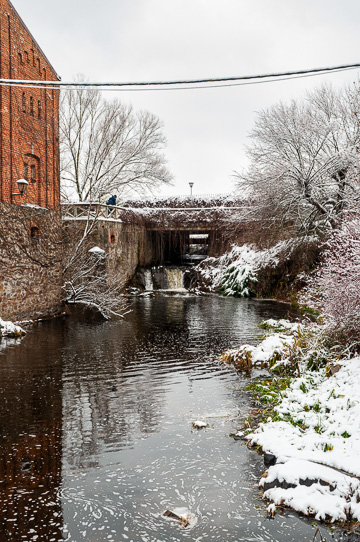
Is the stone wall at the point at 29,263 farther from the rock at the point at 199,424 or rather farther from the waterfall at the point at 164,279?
the waterfall at the point at 164,279

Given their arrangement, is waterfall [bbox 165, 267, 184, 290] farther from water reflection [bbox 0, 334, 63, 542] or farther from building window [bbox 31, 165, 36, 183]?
water reflection [bbox 0, 334, 63, 542]

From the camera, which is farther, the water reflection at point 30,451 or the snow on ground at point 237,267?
the snow on ground at point 237,267

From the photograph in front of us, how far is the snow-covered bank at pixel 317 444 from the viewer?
14.3ft

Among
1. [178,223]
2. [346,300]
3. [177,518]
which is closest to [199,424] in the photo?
[177,518]

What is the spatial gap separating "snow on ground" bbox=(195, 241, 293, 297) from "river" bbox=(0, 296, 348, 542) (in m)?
11.4

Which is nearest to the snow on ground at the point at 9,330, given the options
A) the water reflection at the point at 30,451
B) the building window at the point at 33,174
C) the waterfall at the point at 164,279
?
the water reflection at the point at 30,451

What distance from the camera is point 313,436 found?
5.38 m

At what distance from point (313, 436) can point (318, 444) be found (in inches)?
7.1

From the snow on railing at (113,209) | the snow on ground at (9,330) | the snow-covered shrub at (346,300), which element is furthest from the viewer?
the snow on railing at (113,209)

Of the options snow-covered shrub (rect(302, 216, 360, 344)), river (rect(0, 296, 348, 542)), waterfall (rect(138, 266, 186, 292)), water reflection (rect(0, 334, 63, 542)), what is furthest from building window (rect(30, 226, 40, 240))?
waterfall (rect(138, 266, 186, 292))

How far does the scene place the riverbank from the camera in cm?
439

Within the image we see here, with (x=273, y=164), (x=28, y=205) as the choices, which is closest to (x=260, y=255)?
(x=273, y=164)

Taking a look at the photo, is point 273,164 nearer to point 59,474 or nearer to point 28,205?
point 28,205

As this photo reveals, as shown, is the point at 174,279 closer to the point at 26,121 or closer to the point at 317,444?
the point at 26,121
